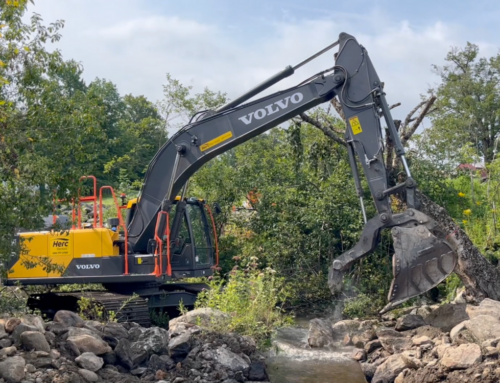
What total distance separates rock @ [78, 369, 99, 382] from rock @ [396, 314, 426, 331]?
5.63 metres

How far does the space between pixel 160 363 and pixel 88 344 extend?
936 mm

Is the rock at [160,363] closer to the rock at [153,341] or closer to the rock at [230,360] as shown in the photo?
the rock at [153,341]

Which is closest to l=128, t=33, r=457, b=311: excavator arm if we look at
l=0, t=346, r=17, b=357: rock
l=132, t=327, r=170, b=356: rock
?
l=132, t=327, r=170, b=356: rock

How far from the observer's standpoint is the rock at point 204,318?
30.9 ft

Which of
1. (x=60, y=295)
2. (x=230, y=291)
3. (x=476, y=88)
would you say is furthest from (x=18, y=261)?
(x=476, y=88)

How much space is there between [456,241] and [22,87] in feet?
25.4

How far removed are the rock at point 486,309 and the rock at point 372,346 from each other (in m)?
1.50

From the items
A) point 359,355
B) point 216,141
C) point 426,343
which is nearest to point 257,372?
point 359,355

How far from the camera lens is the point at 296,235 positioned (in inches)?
544

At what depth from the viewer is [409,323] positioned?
10.8m

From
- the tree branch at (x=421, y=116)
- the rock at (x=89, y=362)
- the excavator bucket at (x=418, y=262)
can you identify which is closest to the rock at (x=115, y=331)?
the rock at (x=89, y=362)

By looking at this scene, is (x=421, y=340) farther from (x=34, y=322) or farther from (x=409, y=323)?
(x=34, y=322)

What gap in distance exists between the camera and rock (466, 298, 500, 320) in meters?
9.82

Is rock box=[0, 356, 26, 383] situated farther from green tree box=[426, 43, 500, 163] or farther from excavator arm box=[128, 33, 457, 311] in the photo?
green tree box=[426, 43, 500, 163]
